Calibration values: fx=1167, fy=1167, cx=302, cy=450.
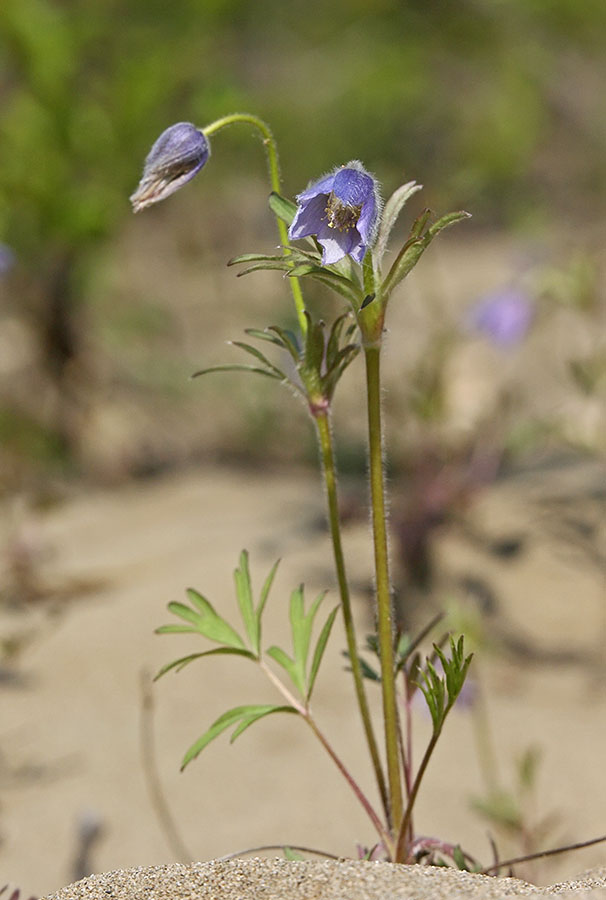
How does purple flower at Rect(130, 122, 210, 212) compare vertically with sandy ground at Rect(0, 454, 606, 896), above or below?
above

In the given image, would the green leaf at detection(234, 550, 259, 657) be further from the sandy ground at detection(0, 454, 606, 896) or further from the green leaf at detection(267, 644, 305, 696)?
the sandy ground at detection(0, 454, 606, 896)

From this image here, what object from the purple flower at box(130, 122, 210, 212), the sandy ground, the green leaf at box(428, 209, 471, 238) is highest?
the purple flower at box(130, 122, 210, 212)

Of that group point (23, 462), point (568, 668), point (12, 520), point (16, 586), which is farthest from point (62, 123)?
point (568, 668)

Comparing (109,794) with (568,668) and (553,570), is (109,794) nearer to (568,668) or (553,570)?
(568,668)

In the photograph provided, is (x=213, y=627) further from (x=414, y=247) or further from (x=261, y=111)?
(x=261, y=111)

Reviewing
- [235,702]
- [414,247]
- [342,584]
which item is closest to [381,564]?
[342,584]

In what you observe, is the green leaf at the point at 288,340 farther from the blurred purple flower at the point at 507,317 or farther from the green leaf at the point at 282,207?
the blurred purple flower at the point at 507,317

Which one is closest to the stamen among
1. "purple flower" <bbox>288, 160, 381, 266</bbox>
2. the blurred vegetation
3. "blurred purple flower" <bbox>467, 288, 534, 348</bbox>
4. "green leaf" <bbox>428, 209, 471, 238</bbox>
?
"purple flower" <bbox>288, 160, 381, 266</bbox>
